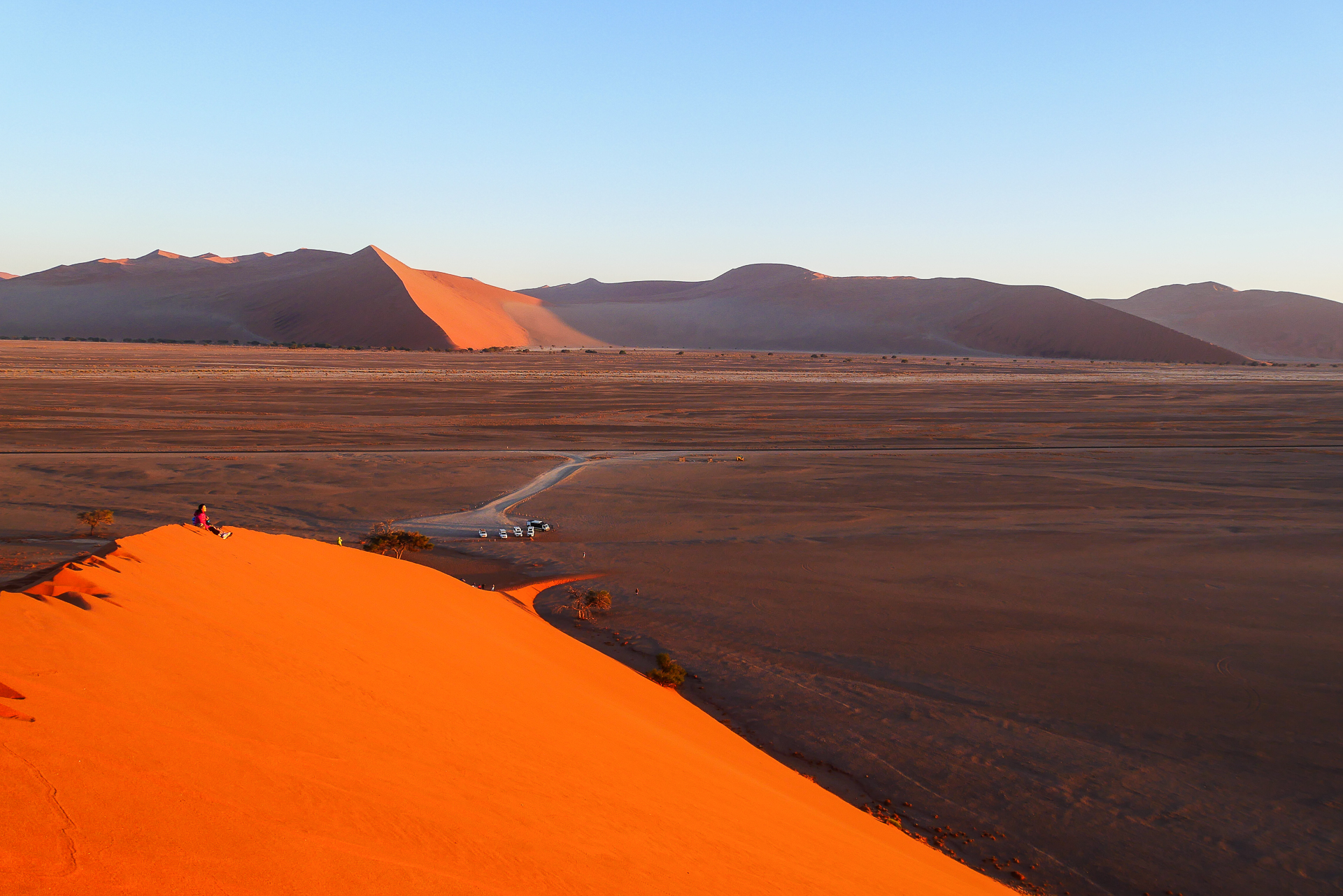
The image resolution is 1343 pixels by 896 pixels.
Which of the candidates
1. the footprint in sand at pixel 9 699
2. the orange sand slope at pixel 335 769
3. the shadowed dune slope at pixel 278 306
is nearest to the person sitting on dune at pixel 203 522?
the orange sand slope at pixel 335 769

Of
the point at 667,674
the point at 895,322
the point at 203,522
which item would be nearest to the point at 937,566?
the point at 667,674

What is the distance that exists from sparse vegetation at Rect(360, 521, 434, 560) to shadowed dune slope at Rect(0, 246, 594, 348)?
85508mm

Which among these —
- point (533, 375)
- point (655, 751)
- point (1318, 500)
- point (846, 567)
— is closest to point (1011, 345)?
point (533, 375)

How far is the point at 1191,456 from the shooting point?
23.6 metres

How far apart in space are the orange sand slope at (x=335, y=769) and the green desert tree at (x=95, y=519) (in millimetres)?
8548

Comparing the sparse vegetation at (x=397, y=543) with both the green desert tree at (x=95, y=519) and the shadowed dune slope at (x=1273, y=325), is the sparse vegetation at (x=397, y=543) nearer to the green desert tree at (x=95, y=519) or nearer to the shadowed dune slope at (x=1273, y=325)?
the green desert tree at (x=95, y=519)

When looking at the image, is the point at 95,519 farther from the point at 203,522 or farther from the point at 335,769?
the point at 335,769

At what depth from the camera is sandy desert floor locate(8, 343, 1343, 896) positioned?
6.69 m

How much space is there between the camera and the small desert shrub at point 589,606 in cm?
1066

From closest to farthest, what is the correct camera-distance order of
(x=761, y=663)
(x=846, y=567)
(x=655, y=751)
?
1. (x=655, y=751)
2. (x=761, y=663)
3. (x=846, y=567)

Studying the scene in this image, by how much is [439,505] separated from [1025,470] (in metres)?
13.6

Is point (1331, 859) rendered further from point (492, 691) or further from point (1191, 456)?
point (1191, 456)

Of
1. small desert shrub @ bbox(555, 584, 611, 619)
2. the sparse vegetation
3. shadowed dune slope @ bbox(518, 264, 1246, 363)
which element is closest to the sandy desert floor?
small desert shrub @ bbox(555, 584, 611, 619)

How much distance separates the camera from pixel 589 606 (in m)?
10.8
